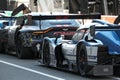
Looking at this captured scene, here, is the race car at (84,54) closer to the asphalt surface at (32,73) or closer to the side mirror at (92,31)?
the side mirror at (92,31)

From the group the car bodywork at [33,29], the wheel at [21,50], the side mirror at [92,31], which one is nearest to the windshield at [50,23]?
the car bodywork at [33,29]

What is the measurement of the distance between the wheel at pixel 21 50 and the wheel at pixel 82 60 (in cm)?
580

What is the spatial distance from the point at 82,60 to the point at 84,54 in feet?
0.75

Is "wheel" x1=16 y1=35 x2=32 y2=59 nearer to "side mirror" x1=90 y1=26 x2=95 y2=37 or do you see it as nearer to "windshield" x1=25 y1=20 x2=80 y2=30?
"windshield" x1=25 y1=20 x2=80 y2=30

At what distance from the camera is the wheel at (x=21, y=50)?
18297mm

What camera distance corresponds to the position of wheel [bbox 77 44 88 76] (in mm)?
12242

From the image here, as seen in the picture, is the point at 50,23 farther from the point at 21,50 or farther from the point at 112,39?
the point at 112,39

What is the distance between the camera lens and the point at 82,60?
12461 millimetres

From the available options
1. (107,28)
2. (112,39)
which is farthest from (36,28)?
(112,39)

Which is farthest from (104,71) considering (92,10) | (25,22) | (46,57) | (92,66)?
(92,10)

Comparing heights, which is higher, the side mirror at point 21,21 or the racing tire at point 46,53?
the side mirror at point 21,21

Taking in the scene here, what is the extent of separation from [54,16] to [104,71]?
6.44 meters

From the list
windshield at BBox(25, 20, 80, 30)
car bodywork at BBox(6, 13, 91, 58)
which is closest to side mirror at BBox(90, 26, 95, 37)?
car bodywork at BBox(6, 13, 91, 58)

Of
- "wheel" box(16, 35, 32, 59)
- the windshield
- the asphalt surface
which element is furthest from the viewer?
"wheel" box(16, 35, 32, 59)
